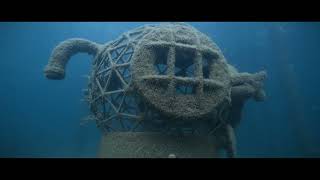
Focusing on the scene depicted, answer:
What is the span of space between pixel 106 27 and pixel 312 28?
2031 cm

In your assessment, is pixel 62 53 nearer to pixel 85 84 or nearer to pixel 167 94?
pixel 167 94

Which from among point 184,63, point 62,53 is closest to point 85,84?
point 62,53

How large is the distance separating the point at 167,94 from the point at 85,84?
61.6 feet

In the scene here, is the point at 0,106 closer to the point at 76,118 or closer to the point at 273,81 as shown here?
the point at 76,118

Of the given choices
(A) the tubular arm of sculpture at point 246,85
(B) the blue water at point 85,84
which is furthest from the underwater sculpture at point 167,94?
(B) the blue water at point 85,84

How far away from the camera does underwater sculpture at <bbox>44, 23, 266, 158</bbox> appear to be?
656 cm

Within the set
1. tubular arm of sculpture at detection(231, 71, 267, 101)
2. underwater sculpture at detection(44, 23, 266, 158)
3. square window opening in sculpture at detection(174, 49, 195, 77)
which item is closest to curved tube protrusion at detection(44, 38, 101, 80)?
underwater sculpture at detection(44, 23, 266, 158)

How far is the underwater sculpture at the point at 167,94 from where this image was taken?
6559 millimetres

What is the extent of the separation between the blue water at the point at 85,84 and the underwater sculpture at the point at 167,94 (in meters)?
13.3

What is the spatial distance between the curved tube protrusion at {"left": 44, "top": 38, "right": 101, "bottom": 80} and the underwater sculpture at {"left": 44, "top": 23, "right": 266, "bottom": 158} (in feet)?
0.17

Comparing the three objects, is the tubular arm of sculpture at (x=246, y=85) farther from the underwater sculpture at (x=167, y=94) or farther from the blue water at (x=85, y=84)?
the blue water at (x=85, y=84)

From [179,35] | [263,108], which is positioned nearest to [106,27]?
[263,108]

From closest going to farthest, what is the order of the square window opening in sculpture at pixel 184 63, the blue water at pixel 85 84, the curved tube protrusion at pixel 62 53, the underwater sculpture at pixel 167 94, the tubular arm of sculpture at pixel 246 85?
the underwater sculpture at pixel 167 94 → the square window opening in sculpture at pixel 184 63 → the tubular arm of sculpture at pixel 246 85 → the curved tube protrusion at pixel 62 53 → the blue water at pixel 85 84

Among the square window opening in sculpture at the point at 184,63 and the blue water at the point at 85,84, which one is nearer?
the square window opening in sculpture at the point at 184,63
